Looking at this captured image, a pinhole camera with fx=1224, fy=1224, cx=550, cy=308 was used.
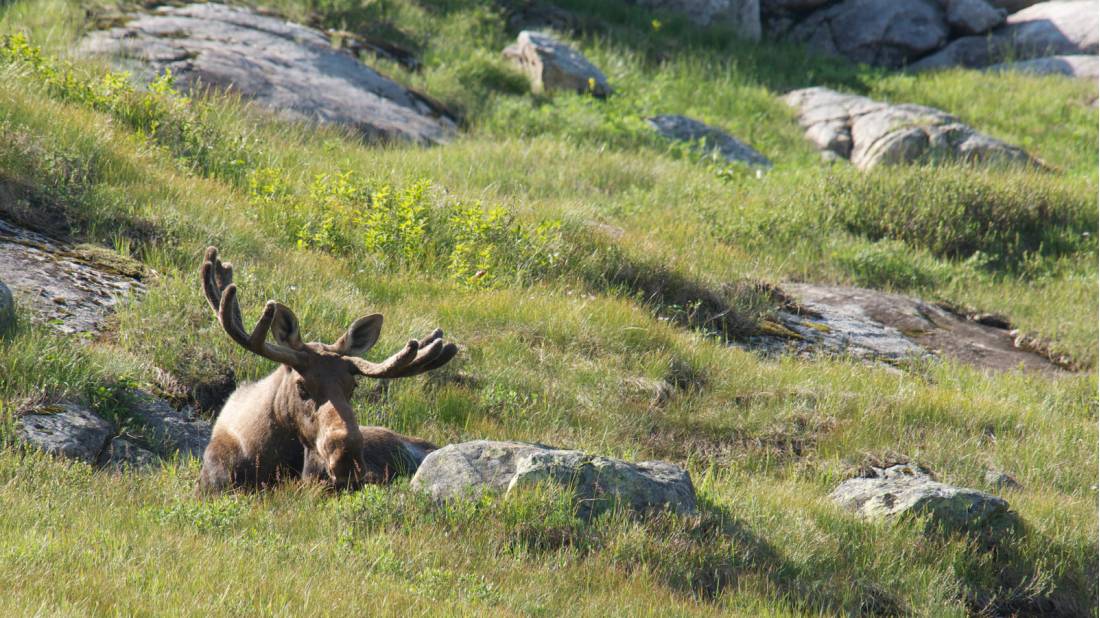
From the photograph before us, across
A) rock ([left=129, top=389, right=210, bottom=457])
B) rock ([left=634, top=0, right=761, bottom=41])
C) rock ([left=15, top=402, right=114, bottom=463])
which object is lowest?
rock ([left=129, top=389, right=210, bottom=457])

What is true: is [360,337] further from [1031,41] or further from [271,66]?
[1031,41]

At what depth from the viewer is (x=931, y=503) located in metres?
7.60

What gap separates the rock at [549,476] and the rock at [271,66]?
745 centimetres

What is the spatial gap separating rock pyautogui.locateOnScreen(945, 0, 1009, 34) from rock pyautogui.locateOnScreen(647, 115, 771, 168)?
879cm

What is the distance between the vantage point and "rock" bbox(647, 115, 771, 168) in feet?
52.1

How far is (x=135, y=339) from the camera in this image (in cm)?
789

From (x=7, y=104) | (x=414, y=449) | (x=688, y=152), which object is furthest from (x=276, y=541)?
(x=688, y=152)

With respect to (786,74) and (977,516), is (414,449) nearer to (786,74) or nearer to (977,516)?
(977,516)

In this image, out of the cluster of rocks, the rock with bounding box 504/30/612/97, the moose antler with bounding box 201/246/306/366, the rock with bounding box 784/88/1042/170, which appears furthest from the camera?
the rock with bounding box 504/30/612/97

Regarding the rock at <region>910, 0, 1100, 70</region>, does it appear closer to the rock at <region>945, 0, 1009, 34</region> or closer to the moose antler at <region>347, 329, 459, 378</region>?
the rock at <region>945, 0, 1009, 34</region>

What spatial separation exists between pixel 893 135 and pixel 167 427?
1200 centimetres

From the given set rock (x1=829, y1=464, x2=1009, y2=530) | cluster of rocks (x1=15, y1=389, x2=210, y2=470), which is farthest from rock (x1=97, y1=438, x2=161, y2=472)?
rock (x1=829, y1=464, x2=1009, y2=530)

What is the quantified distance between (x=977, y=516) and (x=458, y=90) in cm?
1035

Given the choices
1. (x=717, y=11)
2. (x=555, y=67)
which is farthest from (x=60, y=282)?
(x=717, y=11)
